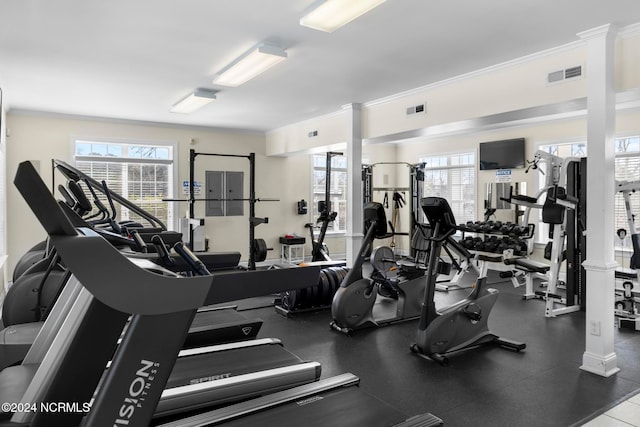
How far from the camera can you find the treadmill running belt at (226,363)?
2554mm

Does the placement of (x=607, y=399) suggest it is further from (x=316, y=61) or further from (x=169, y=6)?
(x=169, y=6)

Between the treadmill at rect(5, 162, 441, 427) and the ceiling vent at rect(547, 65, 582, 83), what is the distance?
12.2 feet

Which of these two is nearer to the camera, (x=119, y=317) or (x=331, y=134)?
(x=119, y=317)

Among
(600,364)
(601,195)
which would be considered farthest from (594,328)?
(601,195)

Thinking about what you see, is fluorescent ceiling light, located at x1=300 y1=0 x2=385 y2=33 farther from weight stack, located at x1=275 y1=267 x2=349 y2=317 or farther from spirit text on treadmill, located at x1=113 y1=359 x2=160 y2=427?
weight stack, located at x1=275 y1=267 x2=349 y2=317

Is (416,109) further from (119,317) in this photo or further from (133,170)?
(133,170)

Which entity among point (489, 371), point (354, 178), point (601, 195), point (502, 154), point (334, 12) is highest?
point (334, 12)

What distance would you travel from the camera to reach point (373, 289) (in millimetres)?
4711

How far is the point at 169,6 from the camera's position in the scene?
308 cm

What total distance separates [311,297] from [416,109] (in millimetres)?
2743

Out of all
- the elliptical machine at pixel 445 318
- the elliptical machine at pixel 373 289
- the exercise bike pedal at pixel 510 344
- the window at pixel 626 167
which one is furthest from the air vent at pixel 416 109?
the window at pixel 626 167

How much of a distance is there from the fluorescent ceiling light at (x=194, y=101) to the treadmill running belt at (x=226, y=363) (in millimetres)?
3642

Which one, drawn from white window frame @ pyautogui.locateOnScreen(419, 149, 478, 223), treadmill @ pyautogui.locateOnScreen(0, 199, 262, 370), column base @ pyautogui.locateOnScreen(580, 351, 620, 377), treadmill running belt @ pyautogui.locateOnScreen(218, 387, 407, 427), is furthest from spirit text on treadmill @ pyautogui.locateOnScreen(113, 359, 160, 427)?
white window frame @ pyautogui.locateOnScreen(419, 149, 478, 223)

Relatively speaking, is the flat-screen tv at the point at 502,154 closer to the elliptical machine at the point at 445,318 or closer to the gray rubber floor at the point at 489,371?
the gray rubber floor at the point at 489,371
